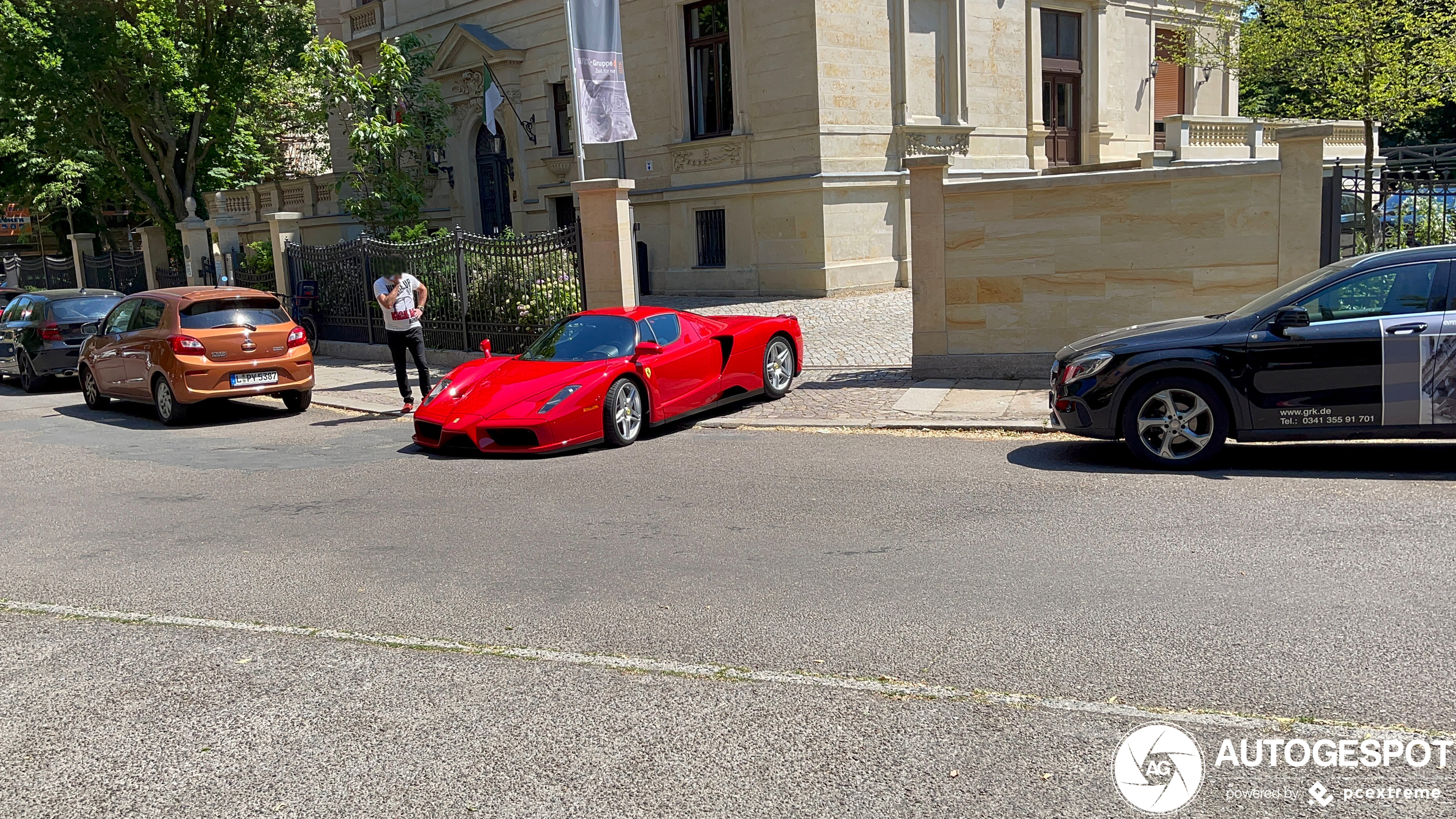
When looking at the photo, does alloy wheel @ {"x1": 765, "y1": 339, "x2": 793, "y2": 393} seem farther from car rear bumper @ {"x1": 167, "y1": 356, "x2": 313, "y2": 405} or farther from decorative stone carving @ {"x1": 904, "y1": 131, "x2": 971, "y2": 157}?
decorative stone carving @ {"x1": 904, "y1": 131, "x2": 971, "y2": 157}

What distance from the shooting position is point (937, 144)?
24.2 meters

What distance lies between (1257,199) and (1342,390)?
14.9 feet

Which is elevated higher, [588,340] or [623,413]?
[588,340]

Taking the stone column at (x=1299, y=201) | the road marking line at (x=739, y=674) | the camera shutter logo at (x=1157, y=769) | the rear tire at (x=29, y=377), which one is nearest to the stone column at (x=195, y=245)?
the rear tire at (x=29, y=377)

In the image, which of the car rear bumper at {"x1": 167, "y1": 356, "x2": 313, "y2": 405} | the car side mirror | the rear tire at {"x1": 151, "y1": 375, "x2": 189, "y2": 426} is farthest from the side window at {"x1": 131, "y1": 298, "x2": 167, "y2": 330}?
the car side mirror

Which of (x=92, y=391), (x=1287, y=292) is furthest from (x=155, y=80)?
(x=1287, y=292)

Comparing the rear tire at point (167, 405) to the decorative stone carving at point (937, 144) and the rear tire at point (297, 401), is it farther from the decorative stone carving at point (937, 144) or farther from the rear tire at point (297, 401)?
the decorative stone carving at point (937, 144)

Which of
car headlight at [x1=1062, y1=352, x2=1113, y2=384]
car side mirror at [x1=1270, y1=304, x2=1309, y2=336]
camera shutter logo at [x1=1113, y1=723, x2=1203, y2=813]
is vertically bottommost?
camera shutter logo at [x1=1113, y1=723, x2=1203, y2=813]

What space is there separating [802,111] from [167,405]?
13.5 m

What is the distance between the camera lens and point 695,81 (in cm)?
2522

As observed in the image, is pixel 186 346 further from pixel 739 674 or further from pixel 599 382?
pixel 739 674

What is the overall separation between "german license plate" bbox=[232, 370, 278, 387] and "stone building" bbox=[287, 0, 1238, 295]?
11495 millimetres

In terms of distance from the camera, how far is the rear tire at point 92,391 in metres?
15.5

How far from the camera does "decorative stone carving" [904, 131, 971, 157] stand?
23.8 m
